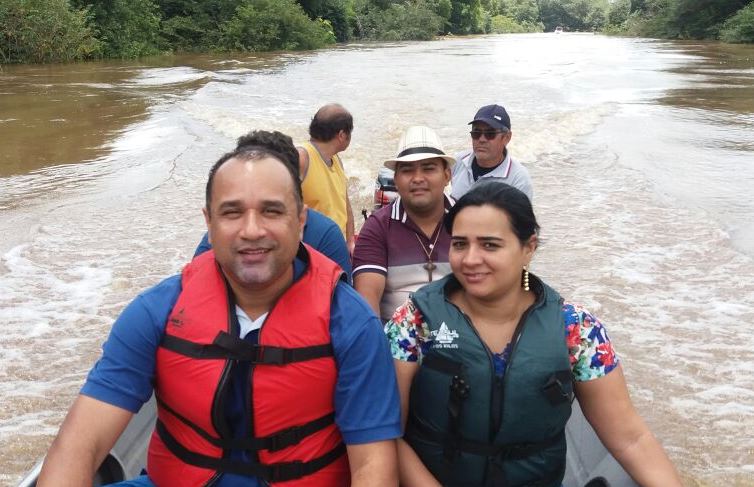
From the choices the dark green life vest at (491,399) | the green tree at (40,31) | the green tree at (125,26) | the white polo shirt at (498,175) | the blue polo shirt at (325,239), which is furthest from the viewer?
the green tree at (125,26)

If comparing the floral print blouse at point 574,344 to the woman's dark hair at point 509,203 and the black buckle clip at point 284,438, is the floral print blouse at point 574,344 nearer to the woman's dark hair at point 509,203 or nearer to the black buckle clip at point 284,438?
the woman's dark hair at point 509,203

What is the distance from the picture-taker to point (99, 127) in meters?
11.1

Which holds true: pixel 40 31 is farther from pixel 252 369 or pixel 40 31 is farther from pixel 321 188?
pixel 252 369

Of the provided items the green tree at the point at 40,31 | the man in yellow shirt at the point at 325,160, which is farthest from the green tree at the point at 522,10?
the man in yellow shirt at the point at 325,160

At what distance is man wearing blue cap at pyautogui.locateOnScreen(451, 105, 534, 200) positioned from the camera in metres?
3.72

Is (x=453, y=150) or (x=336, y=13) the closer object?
(x=453, y=150)

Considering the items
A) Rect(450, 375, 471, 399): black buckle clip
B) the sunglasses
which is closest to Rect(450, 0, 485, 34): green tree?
the sunglasses

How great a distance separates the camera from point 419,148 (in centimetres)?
277

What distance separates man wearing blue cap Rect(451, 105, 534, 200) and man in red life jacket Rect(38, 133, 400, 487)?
6.90ft

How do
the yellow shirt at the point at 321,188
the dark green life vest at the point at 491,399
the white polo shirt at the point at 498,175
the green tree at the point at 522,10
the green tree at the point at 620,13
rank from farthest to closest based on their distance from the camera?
1. the green tree at the point at 522,10
2. the green tree at the point at 620,13
3. the white polo shirt at the point at 498,175
4. the yellow shirt at the point at 321,188
5. the dark green life vest at the point at 491,399

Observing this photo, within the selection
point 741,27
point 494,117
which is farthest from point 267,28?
point 494,117

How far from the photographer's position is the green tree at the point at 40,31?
19234 mm

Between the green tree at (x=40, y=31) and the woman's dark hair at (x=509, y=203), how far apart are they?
20369 mm

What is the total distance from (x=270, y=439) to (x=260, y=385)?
13 cm
